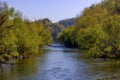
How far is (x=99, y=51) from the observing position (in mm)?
60938

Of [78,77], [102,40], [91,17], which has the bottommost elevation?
[78,77]

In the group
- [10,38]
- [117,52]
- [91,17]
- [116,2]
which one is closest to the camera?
[10,38]

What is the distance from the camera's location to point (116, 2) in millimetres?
112250

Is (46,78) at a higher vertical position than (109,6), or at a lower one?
lower

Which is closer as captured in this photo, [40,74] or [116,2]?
[40,74]

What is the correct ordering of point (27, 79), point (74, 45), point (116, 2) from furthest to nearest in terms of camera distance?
point (74, 45)
point (116, 2)
point (27, 79)

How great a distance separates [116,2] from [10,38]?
65691mm

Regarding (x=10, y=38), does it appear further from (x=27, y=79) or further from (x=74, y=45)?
(x=74, y=45)

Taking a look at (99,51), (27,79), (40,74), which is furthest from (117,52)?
(27,79)

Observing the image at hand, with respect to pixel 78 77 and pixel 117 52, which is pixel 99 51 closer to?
pixel 117 52

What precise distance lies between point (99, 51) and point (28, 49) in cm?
1669

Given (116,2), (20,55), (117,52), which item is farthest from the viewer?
(116,2)

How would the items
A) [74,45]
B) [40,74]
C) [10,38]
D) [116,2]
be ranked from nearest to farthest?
1. [40,74]
2. [10,38]
3. [116,2]
4. [74,45]

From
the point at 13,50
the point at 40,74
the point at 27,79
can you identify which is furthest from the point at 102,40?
the point at 27,79
